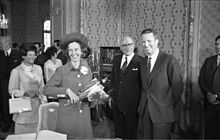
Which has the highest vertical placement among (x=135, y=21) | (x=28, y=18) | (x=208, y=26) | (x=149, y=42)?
(x=28, y=18)

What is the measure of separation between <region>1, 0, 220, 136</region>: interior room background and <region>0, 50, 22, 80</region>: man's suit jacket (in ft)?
4.95

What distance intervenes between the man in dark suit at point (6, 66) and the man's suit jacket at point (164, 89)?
11.0 feet

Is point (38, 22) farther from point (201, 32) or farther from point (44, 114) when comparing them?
point (44, 114)

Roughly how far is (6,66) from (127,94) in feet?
8.93

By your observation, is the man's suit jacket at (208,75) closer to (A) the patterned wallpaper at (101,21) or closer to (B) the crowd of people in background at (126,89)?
(B) the crowd of people in background at (126,89)

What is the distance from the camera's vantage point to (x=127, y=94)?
154 inches

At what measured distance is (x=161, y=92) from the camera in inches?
119

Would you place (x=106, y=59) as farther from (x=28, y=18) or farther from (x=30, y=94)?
(x=28, y=18)

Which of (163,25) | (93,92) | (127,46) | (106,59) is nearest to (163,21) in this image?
(163,25)

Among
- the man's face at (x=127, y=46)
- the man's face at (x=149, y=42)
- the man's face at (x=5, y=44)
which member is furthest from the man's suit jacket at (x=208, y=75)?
the man's face at (x=5, y=44)

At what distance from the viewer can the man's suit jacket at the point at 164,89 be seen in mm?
2994

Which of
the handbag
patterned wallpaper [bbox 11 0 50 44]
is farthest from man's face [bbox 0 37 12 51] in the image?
patterned wallpaper [bbox 11 0 50 44]

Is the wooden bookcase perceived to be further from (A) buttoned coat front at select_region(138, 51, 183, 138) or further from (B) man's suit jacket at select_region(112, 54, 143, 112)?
(A) buttoned coat front at select_region(138, 51, 183, 138)

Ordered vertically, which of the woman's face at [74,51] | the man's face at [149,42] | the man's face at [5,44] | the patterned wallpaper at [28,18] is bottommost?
the woman's face at [74,51]
